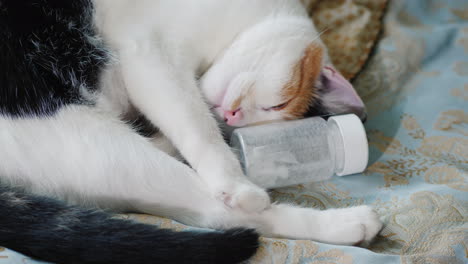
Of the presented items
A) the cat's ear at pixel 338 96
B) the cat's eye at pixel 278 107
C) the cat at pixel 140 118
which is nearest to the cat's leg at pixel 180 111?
the cat at pixel 140 118

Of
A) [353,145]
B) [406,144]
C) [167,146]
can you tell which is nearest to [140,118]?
[167,146]

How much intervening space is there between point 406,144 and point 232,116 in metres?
0.53

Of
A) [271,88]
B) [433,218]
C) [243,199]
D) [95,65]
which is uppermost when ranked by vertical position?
[95,65]

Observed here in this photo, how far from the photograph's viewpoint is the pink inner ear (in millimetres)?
1285

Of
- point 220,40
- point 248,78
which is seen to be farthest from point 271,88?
point 220,40

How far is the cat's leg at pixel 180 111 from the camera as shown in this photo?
1.04 metres

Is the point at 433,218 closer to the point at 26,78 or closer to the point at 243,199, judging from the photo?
the point at 243,199

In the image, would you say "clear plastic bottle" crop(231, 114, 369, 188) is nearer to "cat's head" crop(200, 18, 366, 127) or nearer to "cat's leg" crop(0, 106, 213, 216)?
"cat's head" crop(200, 18, 366, 127)

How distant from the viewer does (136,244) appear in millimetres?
805

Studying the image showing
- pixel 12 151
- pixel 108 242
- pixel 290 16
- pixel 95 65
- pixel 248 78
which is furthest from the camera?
pixel 290 16

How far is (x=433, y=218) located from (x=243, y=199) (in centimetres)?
43

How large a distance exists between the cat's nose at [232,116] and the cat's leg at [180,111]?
0.12 m

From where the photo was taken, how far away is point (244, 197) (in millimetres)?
966

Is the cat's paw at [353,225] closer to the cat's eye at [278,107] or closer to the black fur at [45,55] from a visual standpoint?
the cat's eye at [278,107]
